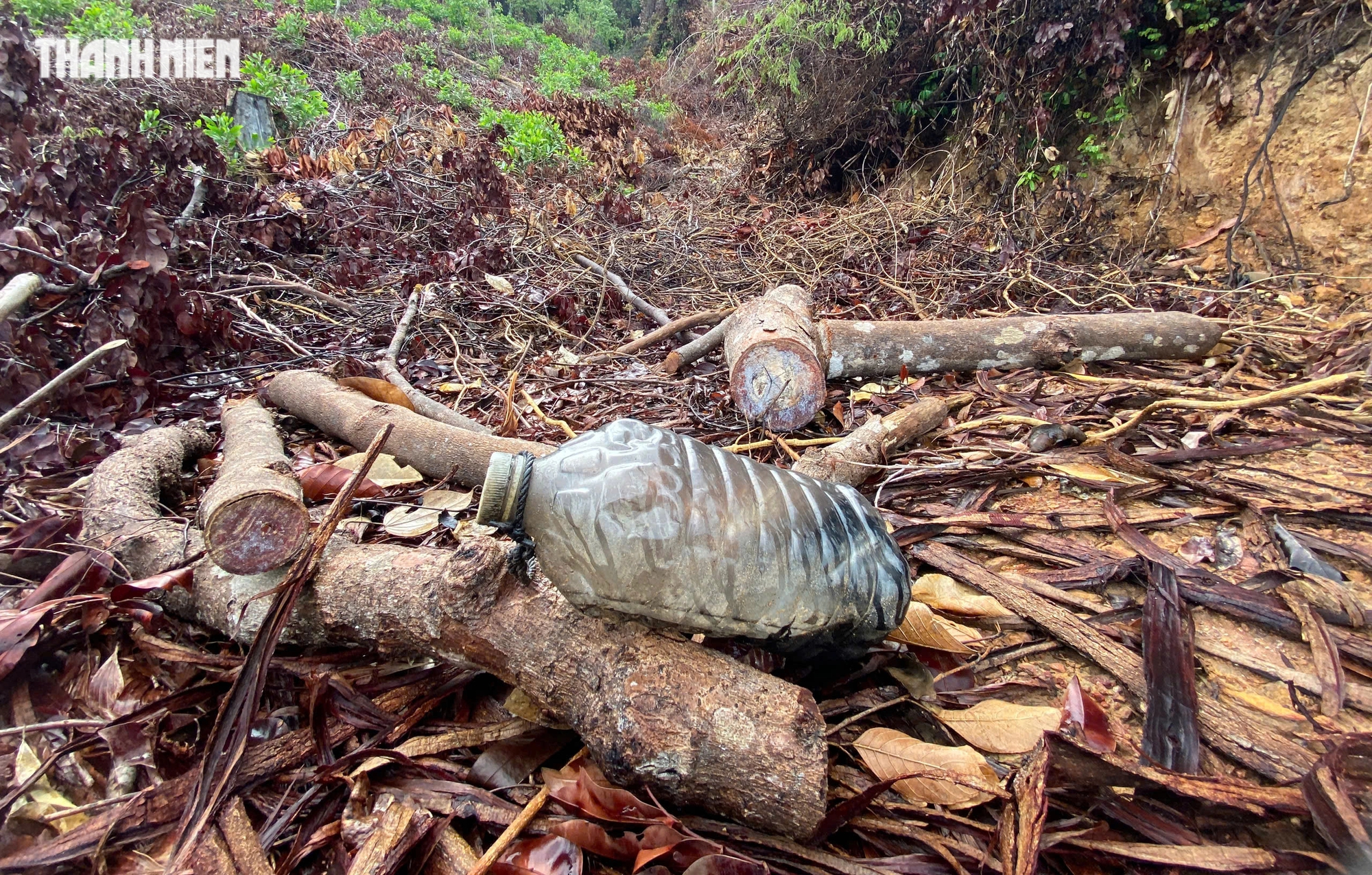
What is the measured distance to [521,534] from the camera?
1270 mm

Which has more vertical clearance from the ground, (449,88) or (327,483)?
(449,88)

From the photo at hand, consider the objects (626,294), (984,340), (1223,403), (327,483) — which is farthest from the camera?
(626,294)

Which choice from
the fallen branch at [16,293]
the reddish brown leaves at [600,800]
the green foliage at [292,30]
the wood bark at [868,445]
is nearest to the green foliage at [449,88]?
the green foliage at [292,30]

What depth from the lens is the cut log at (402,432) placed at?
2160 millimetres

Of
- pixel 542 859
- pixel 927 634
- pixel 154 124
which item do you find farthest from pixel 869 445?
pixel 154 124

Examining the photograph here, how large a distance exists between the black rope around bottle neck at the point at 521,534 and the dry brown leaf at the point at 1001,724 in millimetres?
985

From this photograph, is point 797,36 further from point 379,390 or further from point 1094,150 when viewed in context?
point 379,390

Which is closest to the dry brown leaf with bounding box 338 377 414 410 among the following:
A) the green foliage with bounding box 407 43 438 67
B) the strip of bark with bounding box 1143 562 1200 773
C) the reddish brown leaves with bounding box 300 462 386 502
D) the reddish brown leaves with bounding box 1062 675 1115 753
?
the reddish brown leaves with bounding box 300 462 386 502

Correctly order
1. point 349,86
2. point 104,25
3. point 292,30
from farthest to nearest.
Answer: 1. point 292,30
2. point 349,86
3. point 104,25

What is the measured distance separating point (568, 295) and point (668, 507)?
3.45 m

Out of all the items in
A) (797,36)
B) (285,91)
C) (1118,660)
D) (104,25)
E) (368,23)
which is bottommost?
(1118,660)

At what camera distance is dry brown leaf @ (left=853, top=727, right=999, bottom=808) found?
1.18 metres

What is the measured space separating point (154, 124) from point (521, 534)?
7853 mm

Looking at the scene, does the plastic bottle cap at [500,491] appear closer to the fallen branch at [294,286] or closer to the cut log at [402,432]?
the cut log at [402,432]
